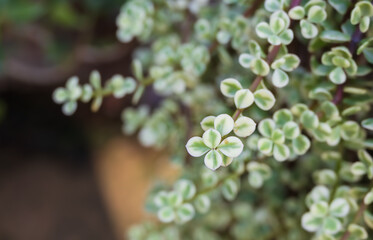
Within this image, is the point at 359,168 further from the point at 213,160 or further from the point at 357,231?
the point at 213,160

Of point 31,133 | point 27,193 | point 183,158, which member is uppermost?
A: point 183,158

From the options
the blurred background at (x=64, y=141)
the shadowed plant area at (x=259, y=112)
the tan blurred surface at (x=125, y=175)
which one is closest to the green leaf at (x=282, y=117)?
the shadowed plant area at (x=259, y=112)

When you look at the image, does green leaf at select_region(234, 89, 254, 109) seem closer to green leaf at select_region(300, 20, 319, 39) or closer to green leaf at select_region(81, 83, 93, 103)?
green leaf at select_region(300, 20, 319, 39)

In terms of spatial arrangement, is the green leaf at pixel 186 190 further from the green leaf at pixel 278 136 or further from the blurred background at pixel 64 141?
the blurred background at pixel 64 141

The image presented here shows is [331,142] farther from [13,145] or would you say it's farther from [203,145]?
[13,145]

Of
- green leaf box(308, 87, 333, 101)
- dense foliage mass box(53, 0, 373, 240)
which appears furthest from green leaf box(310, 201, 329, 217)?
green leaf box(308, 87, 333, 101)

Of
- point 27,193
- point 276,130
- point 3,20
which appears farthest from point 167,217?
point 27,193

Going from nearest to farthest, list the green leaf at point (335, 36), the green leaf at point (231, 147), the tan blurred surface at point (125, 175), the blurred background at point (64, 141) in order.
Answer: the green leaf at point (231, 147) → the green leaf at point (335, 36) → the blurred background at point (64, 141) → the tan blurred surface at point (125, 175)
